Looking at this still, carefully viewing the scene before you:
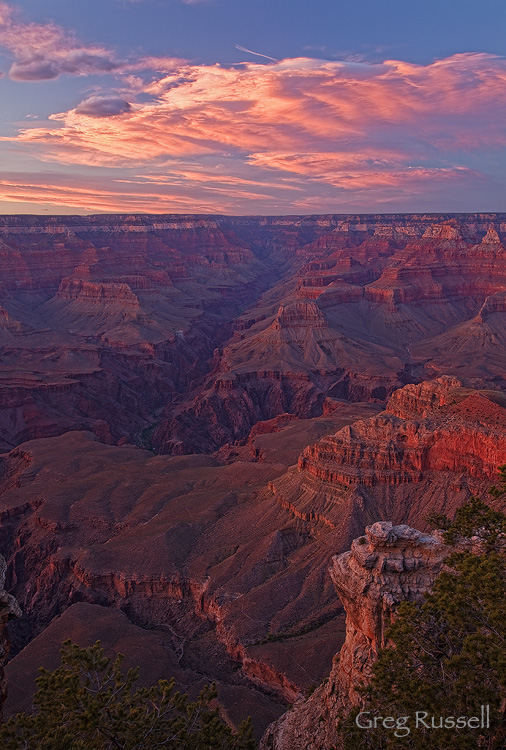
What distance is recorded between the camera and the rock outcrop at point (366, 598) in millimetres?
22672

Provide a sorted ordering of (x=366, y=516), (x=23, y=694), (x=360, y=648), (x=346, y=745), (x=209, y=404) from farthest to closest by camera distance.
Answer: (x=209, y=404)
(x=366, y=516)
(x=23, y=694)
(x=360, y=648)
(x=346, y=745)

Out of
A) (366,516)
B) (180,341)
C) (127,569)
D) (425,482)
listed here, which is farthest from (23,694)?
(180,341)

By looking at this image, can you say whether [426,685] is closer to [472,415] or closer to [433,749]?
[433,749]

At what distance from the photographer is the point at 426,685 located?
16.2 m

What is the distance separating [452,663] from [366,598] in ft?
23.1

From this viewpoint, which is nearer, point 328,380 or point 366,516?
point 366,516

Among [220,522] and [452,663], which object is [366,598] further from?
[220,522]

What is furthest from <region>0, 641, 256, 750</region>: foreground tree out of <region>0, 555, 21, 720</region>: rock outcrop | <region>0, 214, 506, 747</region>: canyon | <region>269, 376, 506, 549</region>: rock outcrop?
<region>269, 376, 506, 549</region>: rock outcrop

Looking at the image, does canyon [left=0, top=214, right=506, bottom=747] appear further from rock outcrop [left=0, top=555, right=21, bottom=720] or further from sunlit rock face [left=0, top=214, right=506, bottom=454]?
rock outcrop [left=0, top=555, right=21, bottom=720]

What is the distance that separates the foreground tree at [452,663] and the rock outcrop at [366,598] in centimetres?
285

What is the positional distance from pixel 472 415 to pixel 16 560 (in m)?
48.3

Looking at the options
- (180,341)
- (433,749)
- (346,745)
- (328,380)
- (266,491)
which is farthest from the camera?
(180,341)

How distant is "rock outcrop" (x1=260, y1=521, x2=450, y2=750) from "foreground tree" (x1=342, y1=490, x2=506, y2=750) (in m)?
2.85

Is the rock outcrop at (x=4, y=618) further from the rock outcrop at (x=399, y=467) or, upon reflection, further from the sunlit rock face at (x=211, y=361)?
the sunlit rock face at (x=211, y=361)
